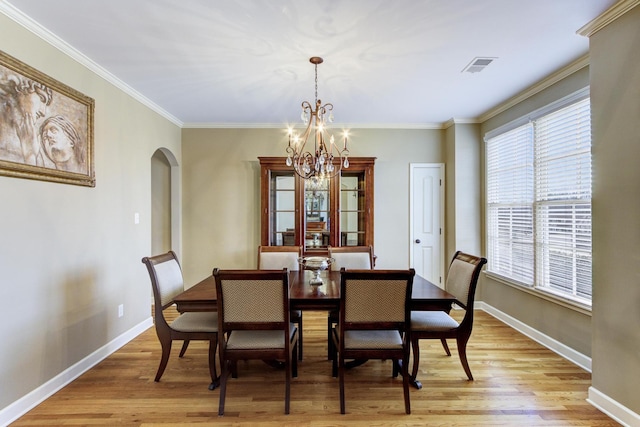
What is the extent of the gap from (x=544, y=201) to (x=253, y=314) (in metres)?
2.89

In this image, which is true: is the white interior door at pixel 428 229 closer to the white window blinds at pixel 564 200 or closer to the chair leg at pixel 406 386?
the white window blinds at pixel 564 200

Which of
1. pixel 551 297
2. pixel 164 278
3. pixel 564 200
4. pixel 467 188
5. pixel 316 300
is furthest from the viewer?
pixel 467 188

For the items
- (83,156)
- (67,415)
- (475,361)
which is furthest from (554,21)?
(67,415)

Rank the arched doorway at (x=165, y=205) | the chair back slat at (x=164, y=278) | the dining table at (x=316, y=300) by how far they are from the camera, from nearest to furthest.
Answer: the dining table at (x=316, y=300) < the chair back slat at (x=164, y=278) < the arched doorway at (x=165, y=205)

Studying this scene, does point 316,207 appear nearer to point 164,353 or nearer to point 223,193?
point 223,193

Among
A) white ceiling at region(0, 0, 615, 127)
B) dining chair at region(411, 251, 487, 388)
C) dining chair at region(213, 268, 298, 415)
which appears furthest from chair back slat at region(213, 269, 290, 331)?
white ceiling at region(0, 0, 615, 127)

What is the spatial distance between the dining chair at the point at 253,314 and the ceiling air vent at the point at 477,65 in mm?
2317

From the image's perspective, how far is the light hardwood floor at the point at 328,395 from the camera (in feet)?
6.61

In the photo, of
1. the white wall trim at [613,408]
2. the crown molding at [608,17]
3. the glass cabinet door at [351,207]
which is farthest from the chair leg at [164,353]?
the crown molding at [608,17]

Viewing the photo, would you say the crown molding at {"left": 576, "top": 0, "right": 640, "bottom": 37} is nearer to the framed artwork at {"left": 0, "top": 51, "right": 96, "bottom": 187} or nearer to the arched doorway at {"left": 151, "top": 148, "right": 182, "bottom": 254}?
the framed artwork at {"left": 0, "top": 51, "right": 96, "bottom": 187}

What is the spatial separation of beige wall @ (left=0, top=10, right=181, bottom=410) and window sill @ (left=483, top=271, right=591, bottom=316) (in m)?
4.05

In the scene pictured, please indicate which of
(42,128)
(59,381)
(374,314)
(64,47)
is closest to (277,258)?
(374,314)

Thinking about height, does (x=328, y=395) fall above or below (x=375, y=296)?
below

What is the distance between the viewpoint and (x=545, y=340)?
3.08 meters
